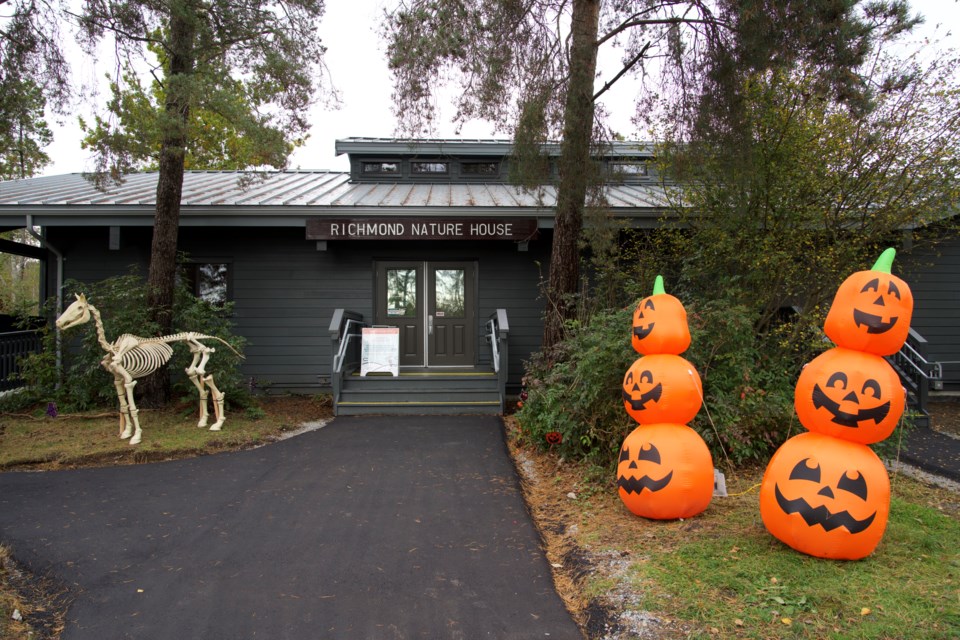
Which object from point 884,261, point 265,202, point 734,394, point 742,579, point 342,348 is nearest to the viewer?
point 742,579

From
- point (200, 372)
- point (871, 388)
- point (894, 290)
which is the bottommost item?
point (200, 372)

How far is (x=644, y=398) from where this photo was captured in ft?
13.2

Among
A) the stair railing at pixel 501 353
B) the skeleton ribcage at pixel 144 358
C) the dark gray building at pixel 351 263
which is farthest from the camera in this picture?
the dark gray building at pixel 351 263

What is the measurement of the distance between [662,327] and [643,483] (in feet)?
3.71

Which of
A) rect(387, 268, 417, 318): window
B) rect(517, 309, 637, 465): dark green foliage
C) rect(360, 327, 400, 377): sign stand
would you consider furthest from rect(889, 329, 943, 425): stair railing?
rect(387, 268, 417, 318): window

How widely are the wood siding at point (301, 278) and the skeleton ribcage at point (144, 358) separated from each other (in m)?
2.57

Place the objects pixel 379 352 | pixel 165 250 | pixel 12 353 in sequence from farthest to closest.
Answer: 1. pixel 379 352
2. pixel 12 353
3. pixel 165 250

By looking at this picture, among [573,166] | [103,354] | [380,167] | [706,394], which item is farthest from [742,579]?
[380,167]

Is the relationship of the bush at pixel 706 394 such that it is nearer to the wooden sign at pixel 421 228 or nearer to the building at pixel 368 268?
the building at pixel 368 268

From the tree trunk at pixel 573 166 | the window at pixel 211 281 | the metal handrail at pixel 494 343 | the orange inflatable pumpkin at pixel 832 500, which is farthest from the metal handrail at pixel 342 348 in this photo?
the orange inflatable pumpkin at pixel 832 500

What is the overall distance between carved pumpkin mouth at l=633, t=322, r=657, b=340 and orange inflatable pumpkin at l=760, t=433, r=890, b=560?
124 centimetres

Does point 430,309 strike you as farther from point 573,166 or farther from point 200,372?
point 573,166

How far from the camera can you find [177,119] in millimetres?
6363

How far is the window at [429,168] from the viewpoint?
42.6ft
